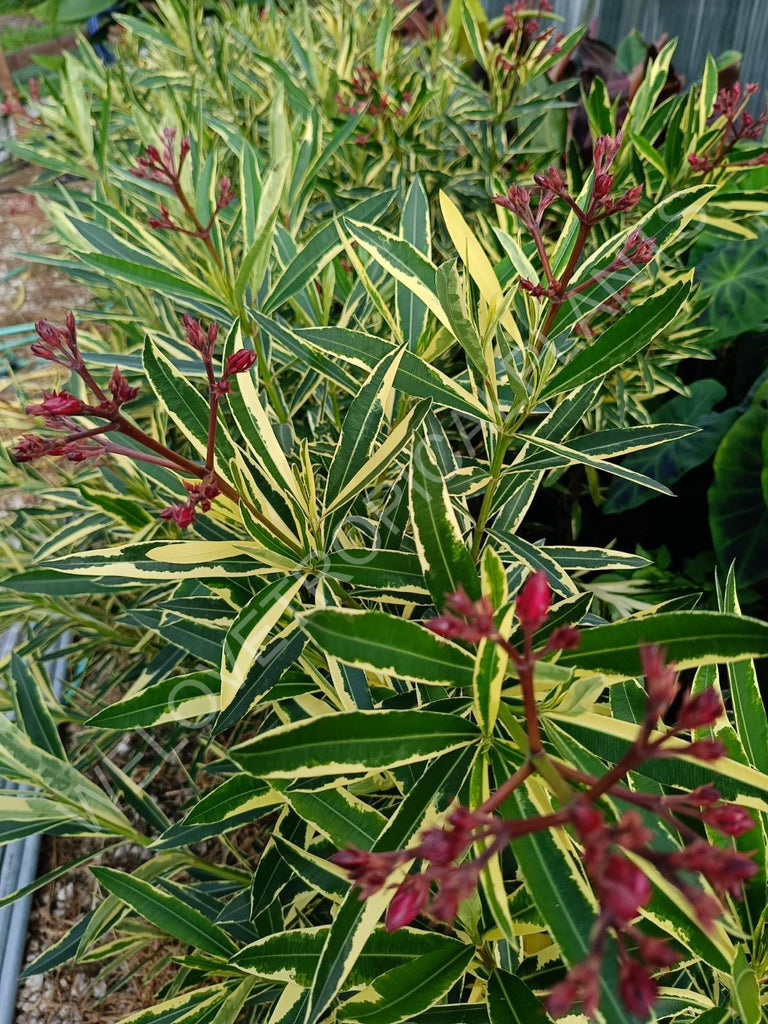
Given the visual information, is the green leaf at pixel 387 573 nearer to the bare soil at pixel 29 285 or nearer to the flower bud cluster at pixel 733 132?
the flower bud cluster at pixel 733 132

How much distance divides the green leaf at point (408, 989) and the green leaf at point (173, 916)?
26cm

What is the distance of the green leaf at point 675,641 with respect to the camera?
44 cm

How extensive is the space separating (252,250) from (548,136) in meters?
1.25

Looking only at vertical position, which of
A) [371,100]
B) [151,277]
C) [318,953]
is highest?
[371,100]

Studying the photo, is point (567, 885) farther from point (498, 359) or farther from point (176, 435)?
point (176, 435)

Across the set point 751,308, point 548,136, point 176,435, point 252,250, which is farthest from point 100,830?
point 548,136

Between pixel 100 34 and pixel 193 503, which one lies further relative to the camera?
pixel 100 34

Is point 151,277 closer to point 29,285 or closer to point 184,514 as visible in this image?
point 184,514

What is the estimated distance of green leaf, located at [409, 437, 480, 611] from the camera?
1.80 ft

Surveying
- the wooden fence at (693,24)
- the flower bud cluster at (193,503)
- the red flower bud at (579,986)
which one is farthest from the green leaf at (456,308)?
the wooden fence at (693,24)

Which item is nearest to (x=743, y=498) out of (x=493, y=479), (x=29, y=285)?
(x=493, y=479)

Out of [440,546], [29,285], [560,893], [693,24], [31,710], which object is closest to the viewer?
[560,893]

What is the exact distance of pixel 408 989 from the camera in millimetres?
589

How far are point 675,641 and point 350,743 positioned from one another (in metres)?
0.22
